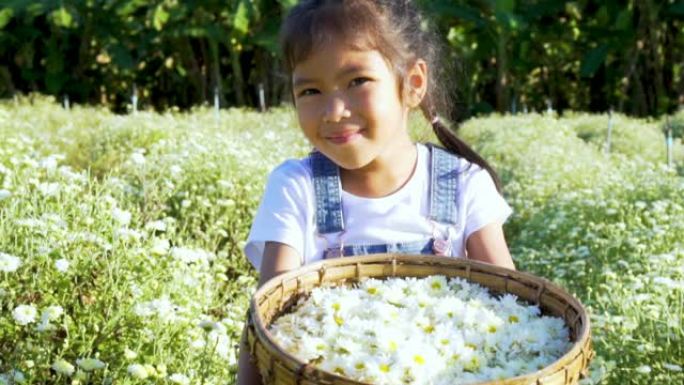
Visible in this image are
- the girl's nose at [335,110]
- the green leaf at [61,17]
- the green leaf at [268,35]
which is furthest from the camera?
the green leaf at [61,17]

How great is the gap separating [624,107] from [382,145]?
1014 cm

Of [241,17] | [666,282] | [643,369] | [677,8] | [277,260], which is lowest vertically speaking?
[643,369]

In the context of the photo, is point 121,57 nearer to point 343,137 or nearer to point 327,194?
point 327,194

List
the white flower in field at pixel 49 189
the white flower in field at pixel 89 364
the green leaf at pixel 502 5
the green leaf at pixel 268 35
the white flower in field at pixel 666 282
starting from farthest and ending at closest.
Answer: the green leaf at pixel 268 35 < the green leaf at pixel 502 5 < the white flower in field at pixel 49 189 < the white flower in field at pixel 666 282 < the white flower in field at pixel 89 364

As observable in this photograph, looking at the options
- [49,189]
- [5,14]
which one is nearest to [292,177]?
[49,189]

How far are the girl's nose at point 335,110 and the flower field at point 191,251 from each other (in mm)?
642

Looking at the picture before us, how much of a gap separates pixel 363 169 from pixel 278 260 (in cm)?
24

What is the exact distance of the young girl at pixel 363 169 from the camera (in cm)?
175

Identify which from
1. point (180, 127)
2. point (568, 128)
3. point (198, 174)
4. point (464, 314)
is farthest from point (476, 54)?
point (464, 314)

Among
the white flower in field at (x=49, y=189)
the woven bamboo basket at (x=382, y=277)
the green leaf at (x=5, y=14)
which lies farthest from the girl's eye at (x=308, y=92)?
the green leaf at (x=5, y=14)

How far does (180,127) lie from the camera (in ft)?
21.9

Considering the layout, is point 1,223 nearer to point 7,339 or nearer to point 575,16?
point 7,339

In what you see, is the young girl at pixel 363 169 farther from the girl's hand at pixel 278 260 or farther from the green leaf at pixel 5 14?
the green leaf at pixel 5 14

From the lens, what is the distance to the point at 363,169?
191 cm
